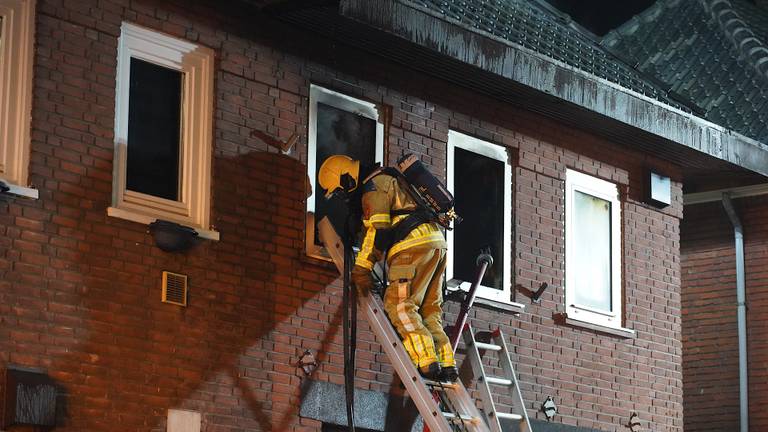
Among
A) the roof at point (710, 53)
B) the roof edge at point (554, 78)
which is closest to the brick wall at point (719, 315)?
the roof at point (710, 53)

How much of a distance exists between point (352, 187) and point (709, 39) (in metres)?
8.91

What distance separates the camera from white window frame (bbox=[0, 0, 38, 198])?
10.5 metres

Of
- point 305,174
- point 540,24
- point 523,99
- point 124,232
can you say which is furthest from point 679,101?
point 124,232

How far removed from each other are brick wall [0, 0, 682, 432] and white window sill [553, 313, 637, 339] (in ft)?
0.22

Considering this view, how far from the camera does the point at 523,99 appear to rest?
1427cm

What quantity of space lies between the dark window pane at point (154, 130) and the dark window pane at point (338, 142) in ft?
4.50

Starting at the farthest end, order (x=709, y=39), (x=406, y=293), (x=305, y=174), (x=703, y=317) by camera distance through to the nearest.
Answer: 1. (x=709, y=39)
2. (x=703, y=317)
3. (x=305, y=174)
4. (x=406, y=293)

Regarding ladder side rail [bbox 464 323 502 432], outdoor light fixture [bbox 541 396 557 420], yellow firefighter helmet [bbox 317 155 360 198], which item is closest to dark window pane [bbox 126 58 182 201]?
yellow firefighter helmet [bbox 317 155 360 198]

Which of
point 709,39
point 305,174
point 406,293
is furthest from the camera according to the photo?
point 709,39

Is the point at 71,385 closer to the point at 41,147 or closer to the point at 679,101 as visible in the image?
the point at 41,147

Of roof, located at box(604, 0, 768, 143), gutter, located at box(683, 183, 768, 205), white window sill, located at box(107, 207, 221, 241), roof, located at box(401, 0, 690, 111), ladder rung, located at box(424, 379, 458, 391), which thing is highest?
roof, located at box(604, 0, 768, 143)

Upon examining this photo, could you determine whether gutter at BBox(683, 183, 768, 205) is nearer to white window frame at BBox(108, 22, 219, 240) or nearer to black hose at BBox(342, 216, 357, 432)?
black hose at BBox(342, 216, 357, 432)

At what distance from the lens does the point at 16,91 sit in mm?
10625

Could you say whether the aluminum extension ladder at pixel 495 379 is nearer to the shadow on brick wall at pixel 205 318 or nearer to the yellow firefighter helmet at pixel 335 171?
the shadow on brick wall at pixel 205 318
